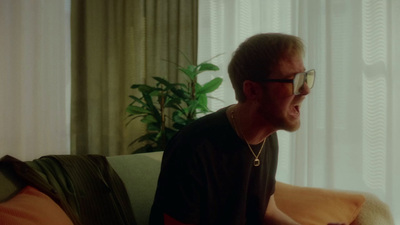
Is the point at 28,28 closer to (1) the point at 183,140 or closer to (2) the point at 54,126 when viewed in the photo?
(2) the point at 54,126

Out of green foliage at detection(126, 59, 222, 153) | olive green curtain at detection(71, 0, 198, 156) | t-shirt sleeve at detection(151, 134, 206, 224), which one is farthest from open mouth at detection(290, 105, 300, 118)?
olive green curtain at detection(71, 0, 198, 156)

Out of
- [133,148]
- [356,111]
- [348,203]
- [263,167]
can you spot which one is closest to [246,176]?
[263,167]

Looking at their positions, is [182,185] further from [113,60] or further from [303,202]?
[113,60]

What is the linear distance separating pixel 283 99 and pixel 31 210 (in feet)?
2.44

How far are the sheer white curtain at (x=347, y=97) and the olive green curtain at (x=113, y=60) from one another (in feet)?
2.70

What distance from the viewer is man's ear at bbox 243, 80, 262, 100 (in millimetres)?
1232

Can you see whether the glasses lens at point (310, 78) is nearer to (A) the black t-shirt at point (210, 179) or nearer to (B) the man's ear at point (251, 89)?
(B) the man's ear at point (251, 89)

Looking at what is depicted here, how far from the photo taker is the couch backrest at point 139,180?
1511 mm

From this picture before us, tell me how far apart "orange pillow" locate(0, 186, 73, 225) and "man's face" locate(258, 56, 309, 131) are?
64cm

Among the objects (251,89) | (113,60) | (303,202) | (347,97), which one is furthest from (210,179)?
(113,60)

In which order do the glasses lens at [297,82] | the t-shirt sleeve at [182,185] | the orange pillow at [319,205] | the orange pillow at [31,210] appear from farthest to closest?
the orange pillow at [319,205], the glasses lens at [297,82], the t-shirt sleeve at [182,185], the orange pillow at [31,210]

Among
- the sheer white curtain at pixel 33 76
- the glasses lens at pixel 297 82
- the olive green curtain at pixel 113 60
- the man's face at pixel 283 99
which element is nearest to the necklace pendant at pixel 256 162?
the man's face at pixel 283 99

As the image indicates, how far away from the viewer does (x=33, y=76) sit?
329 centimetres

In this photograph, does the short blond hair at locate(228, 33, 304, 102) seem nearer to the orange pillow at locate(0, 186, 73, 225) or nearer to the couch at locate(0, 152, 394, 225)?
the couch at locate(0, 152, 394, 225)
